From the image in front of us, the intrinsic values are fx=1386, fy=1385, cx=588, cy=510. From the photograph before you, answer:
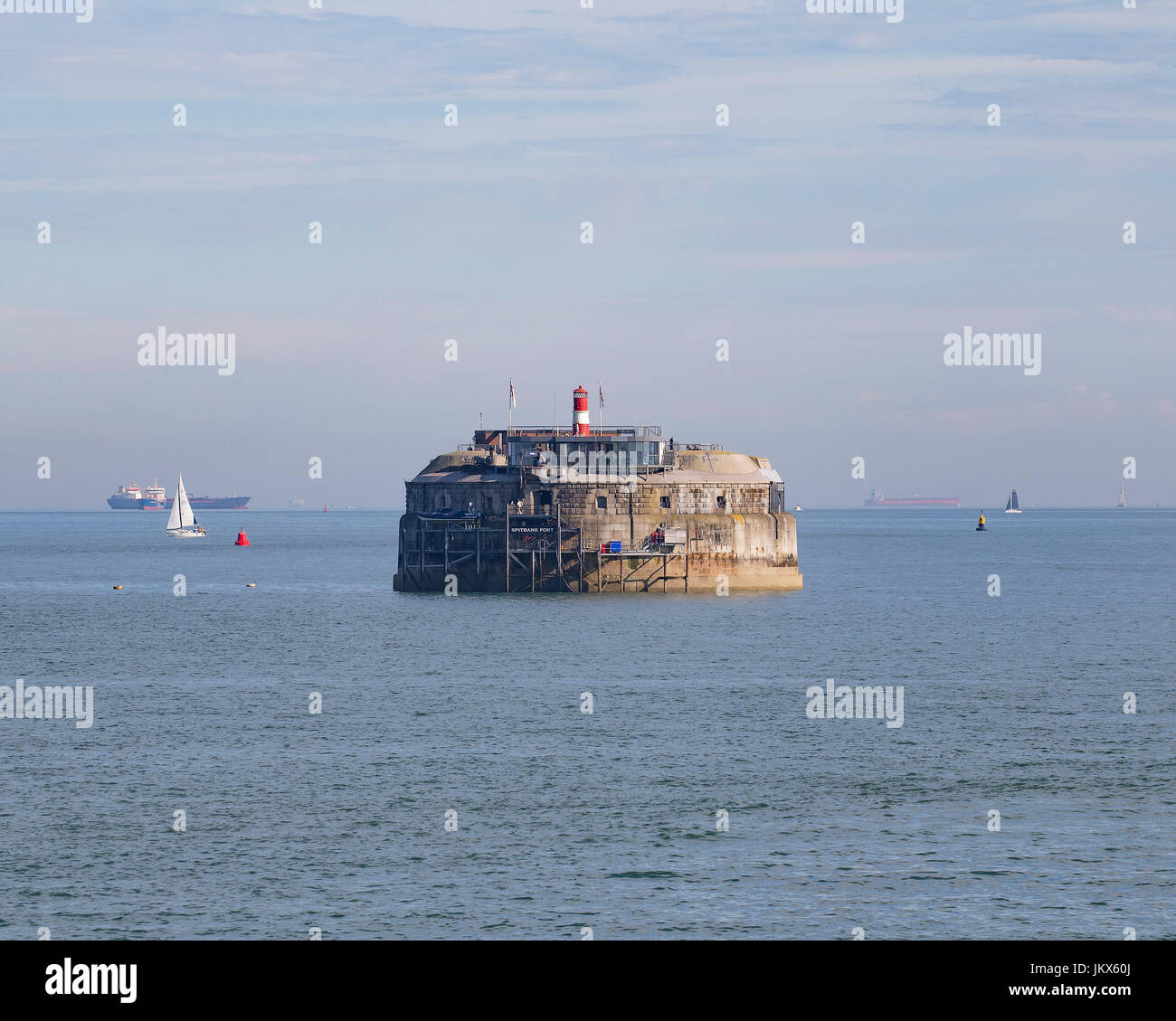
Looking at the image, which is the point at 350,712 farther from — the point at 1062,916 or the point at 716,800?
the point at 1062,916

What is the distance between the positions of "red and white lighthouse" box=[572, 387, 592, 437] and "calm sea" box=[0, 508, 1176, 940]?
80.9 feet

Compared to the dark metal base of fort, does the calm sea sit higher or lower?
lower

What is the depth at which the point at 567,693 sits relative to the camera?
58656 millimetres

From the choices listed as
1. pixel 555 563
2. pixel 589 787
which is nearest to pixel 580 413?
pixel 555 563

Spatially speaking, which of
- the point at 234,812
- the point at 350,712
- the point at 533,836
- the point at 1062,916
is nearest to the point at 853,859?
the point at 1062,916

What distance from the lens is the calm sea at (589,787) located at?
28.2 meters

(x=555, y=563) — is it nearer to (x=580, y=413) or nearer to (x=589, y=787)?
(x=580, y=413)

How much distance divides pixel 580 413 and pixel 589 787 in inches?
2776

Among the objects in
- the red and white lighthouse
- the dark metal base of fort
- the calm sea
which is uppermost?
the red and white lighthouse

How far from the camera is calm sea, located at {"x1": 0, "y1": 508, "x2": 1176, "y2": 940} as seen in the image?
28.2 m

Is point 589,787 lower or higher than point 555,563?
lower

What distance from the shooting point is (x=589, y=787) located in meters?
39.7

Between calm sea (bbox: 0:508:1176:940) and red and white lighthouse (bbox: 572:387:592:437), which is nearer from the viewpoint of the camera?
calm sea (bbox: 0:508:1176:940)

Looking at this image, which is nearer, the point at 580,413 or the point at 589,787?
the point at 589,787
